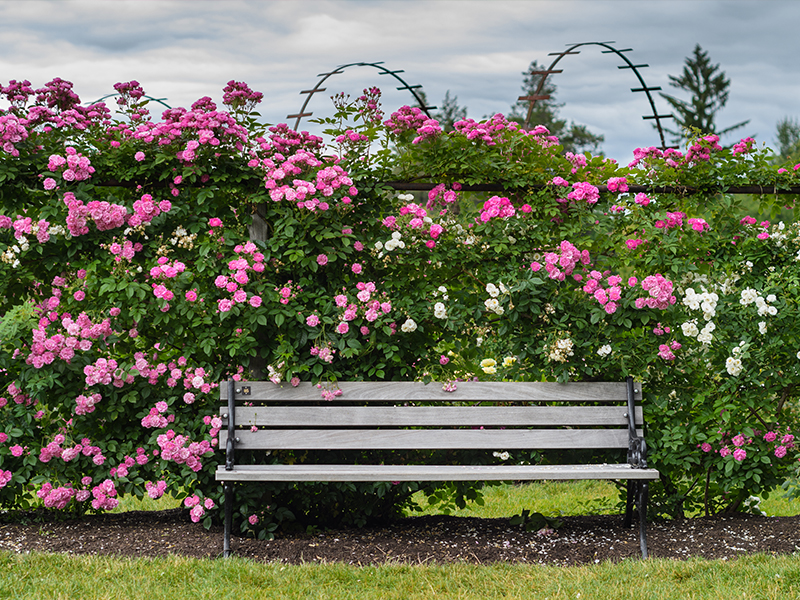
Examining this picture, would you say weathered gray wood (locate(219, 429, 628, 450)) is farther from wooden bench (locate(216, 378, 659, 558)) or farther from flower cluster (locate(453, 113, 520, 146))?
flower cluster (locate(453, 113, 520, 146))

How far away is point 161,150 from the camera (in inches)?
152

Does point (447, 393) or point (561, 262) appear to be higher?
point (561, 262)

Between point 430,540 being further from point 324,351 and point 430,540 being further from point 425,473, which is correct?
point 324,351

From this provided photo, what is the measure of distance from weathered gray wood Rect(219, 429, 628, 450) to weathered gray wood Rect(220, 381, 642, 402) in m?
0.16

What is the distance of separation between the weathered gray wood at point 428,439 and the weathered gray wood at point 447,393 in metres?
0.16

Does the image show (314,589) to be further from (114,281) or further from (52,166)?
(52,166)

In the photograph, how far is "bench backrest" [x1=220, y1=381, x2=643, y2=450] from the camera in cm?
373

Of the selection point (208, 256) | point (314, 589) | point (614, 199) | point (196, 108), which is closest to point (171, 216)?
point (208, 256)

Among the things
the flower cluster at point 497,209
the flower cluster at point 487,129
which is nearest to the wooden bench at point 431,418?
the flower cluster at point 497,209

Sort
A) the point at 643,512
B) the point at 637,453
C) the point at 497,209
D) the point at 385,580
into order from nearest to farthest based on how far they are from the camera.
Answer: the point at 385,580 → the point at 643,512 → the point at 637,453 → the point at 497,209

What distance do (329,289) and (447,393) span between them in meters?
0.82

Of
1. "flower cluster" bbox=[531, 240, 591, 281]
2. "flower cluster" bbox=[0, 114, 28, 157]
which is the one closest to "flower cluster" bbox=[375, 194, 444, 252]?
"flower cluster" bbox=[531, 240, 591, 281]

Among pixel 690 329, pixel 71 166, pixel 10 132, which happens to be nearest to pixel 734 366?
pixel 690 329

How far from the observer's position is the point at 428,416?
3.78m
